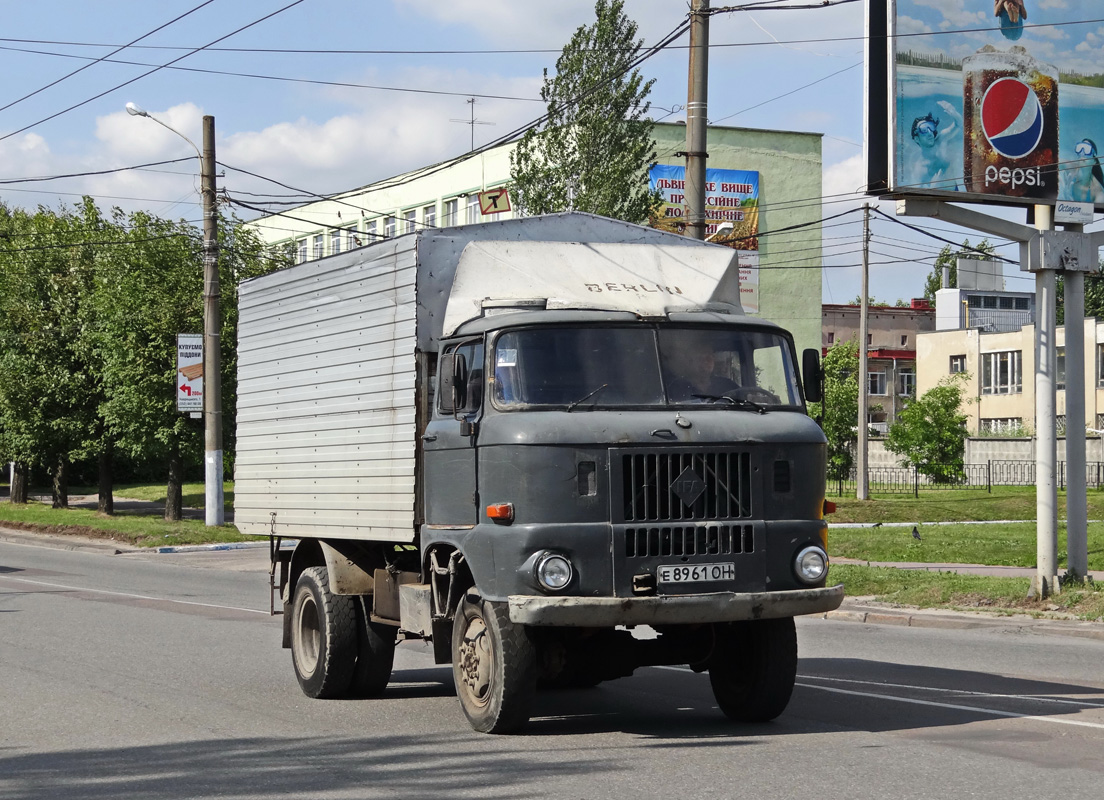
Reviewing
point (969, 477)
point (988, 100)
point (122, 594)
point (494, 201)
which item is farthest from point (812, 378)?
point (969, 477)

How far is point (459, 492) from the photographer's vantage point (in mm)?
8641

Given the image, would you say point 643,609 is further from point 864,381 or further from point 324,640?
point 864,381

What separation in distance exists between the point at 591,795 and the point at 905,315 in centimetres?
12018

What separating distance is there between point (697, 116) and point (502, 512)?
11.1m

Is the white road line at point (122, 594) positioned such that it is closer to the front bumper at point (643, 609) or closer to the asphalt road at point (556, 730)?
the asphalt road at point (556, 730)

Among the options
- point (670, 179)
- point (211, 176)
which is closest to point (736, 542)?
point (211, 176)

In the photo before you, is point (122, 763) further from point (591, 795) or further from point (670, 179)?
point (670, 179)

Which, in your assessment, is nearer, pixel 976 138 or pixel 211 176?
pixel 976 138

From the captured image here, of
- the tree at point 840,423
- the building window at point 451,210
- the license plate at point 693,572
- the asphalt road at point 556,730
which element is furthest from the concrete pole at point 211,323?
the building window at point 451,210

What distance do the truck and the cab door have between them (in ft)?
0.06

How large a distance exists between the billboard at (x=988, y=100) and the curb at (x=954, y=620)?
4.92 metres

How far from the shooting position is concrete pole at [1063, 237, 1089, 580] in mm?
16078

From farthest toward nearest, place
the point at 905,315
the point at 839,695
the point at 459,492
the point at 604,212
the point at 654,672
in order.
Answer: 1. the point at 905,315
2. the point at 604,212
3. the point at 654,672
4. the point at 839,695
5. the point at 459,492

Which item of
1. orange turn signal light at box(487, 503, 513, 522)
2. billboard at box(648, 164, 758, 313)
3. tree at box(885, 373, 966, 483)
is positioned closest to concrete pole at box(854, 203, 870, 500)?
tree at box(885, 373, 966, 483)
